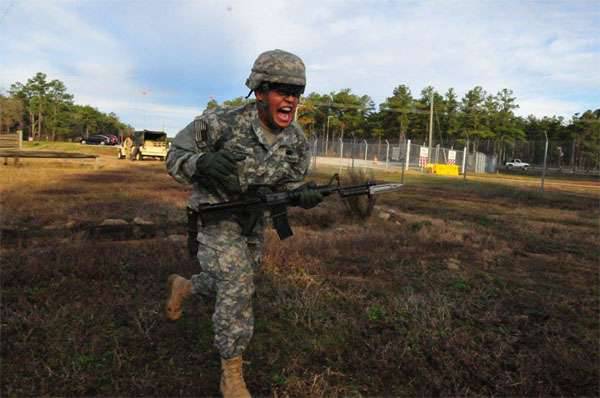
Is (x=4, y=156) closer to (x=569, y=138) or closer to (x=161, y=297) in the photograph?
(x=161, y=297)

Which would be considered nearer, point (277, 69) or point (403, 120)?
point (277, 69)

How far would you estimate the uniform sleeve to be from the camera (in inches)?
108

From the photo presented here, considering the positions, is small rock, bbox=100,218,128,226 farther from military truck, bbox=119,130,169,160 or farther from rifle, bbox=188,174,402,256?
military truck, bbox=119,130,169,160

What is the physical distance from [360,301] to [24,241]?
14.4 feet

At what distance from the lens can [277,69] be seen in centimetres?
271

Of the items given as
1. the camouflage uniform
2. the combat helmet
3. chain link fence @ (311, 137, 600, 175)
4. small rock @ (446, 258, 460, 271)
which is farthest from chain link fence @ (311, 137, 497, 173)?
the combat helmet

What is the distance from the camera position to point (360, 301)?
163 inches

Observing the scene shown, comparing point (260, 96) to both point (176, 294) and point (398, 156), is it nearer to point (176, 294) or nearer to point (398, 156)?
point (176, 294)

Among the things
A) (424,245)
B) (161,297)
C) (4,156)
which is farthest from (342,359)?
(4,156)

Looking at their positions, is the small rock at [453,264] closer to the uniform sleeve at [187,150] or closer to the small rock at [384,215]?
the small rock at [384,215]

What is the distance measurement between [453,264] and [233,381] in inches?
151

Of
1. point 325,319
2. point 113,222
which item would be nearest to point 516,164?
point 113,222

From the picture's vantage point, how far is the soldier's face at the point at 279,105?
278cm

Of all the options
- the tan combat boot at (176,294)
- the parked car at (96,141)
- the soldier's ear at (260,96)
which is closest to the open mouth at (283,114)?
the soldier's ear at (260,96)
